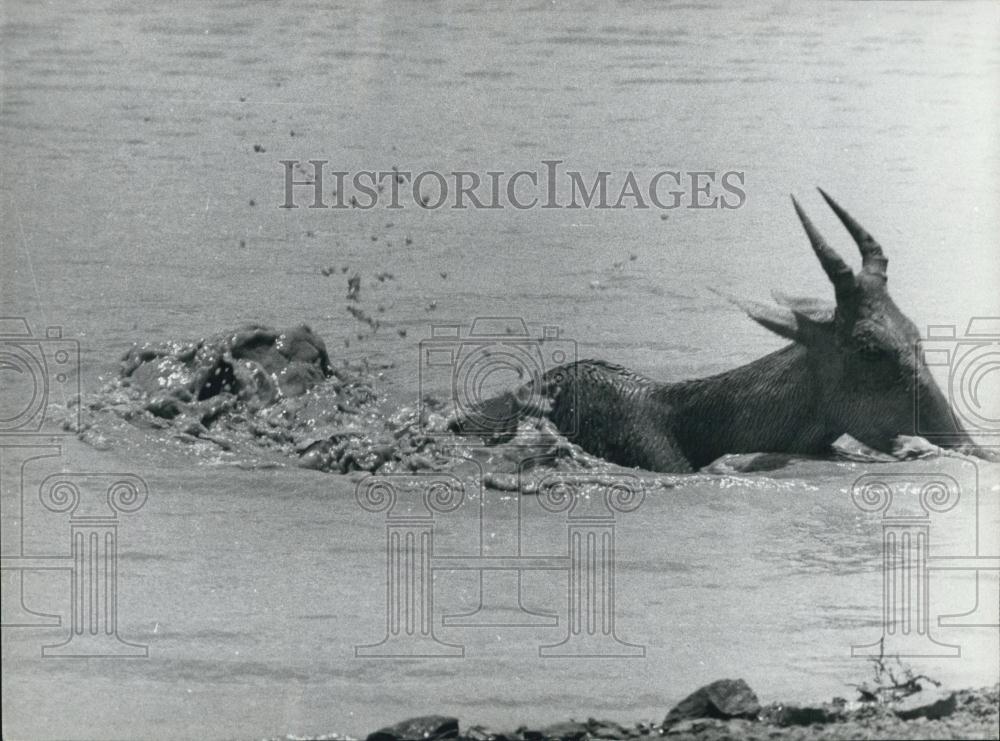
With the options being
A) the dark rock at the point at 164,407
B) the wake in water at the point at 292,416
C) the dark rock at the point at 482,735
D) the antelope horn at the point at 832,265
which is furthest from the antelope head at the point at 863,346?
the dark rock at the point at 164,407

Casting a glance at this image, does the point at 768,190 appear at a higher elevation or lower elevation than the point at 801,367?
higher

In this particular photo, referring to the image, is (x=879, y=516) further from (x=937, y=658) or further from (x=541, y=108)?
(x=541, y=108)

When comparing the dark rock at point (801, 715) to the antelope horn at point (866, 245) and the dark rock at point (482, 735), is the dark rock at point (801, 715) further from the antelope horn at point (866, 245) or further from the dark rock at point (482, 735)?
the antelope horn at point (866, 245)

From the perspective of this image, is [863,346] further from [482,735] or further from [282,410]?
[282,410]

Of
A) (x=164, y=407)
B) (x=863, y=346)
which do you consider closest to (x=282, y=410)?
(x=164, y=407)

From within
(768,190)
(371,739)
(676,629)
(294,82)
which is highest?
(294,82)

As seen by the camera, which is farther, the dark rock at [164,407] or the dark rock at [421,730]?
the dark rock at [164,407]

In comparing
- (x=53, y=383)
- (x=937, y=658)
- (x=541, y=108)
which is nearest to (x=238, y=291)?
(x=53, y=383)

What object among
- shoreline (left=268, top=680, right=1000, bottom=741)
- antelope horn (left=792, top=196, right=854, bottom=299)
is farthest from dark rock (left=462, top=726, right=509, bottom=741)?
antelope horn (left=792, top=196, right=854, bottom=299)
